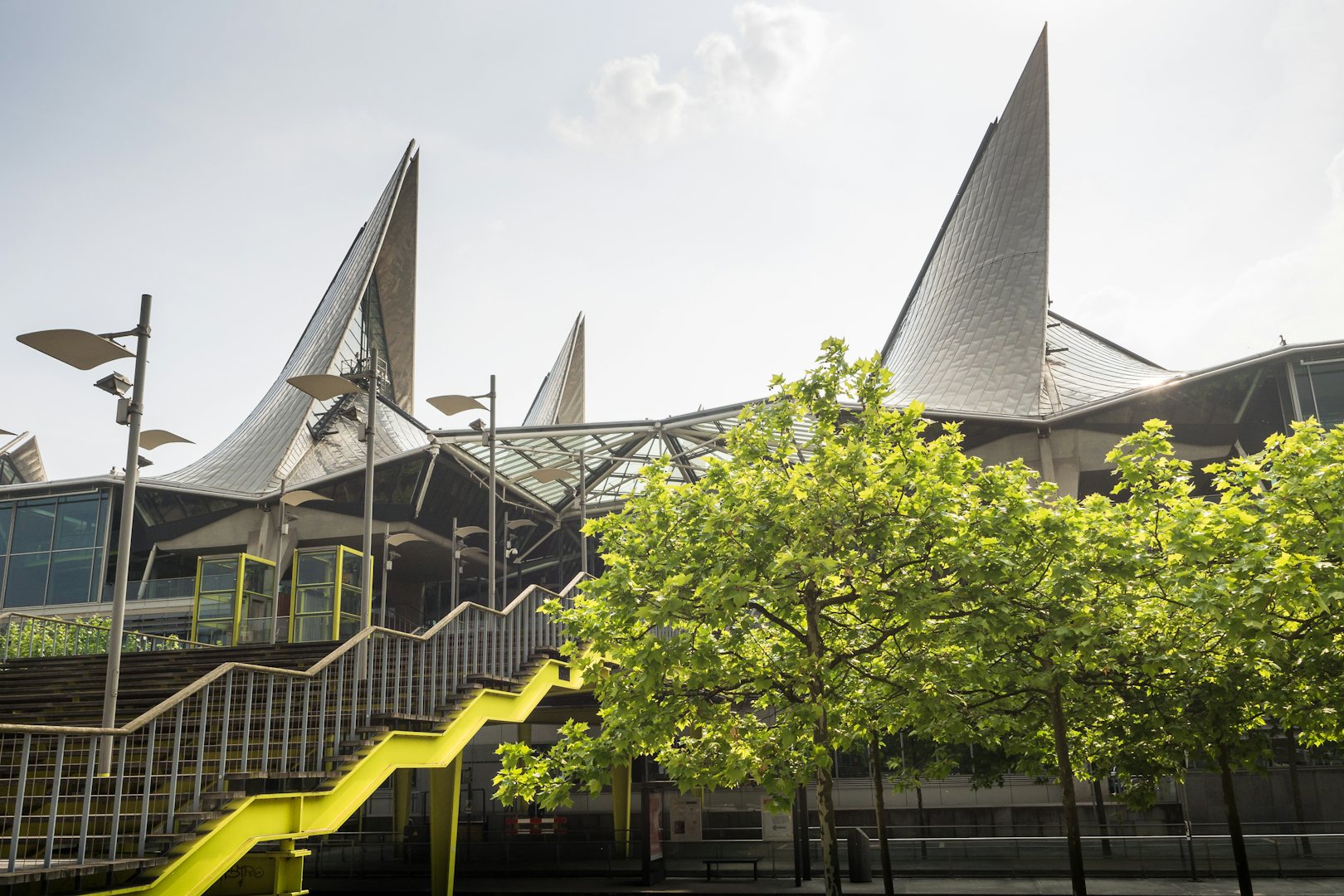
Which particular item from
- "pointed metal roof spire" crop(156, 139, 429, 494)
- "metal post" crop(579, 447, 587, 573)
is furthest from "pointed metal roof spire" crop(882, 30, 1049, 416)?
"pointed metal roof spire" crop(156, 139, 429, 494)

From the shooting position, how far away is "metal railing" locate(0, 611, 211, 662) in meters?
20.3

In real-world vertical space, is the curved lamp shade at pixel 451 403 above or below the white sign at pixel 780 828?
above

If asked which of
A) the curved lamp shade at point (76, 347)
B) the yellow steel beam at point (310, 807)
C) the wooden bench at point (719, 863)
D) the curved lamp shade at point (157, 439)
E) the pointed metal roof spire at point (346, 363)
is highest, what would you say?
the pointed metal roof spire at point (346, 363)

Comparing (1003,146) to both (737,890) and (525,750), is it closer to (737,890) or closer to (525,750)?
(737,890)

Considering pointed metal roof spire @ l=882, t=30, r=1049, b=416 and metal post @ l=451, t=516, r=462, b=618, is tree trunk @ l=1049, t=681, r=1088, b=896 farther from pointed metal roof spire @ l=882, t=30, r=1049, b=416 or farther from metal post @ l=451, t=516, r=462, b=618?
pointed metal roof spire @ l=882, t=30, r=1049, b=416

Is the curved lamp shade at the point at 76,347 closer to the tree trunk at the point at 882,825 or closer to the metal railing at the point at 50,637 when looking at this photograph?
the metal railing at the point at 50,637

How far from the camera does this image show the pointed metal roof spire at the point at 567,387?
76.2m

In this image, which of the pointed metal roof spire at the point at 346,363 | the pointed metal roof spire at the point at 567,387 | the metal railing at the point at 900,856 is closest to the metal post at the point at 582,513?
the metal railing at the point at 900,856

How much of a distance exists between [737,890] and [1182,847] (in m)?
7.76

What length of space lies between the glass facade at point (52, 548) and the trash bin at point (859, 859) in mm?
31362

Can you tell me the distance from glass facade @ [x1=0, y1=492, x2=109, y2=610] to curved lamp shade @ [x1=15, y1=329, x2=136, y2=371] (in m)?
31.8

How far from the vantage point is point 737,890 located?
18.1 metres

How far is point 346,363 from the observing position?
52219 mm

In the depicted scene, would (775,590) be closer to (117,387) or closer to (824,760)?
(824,760)
